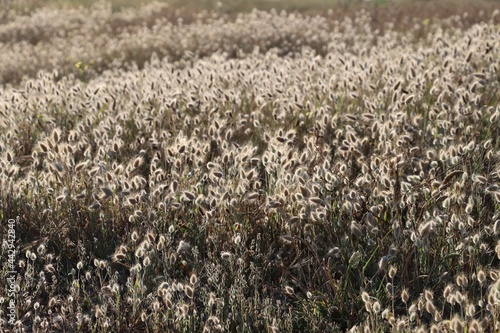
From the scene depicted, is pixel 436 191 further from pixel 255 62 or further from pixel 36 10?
pixel 36 10

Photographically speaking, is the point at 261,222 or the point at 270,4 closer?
the point at 261,222

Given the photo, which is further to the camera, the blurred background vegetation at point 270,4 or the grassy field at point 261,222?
the blurred background vegetation at point 270,4

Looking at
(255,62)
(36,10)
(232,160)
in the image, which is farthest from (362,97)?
(36,10)

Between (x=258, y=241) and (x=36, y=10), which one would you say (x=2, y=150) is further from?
(x=36, y=10)

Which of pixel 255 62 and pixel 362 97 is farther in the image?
pixel 255 62

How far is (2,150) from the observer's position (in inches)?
185

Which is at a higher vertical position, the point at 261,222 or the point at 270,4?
the point at 261,222

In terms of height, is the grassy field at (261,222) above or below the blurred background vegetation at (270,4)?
above

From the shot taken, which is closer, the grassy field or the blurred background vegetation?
the grassy field

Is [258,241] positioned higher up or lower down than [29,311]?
higher up

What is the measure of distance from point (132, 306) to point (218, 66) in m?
4.50

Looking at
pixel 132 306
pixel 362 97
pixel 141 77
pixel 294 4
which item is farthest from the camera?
pixel 294 4

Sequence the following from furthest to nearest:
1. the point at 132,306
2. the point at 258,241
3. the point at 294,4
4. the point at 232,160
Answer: the point at 294,4 → the point at 232,160 → the point at 258,241 → the point at 132,306

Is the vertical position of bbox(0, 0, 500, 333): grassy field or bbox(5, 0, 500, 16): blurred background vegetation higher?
bbox(0, 0, 500, 333): grassy field
